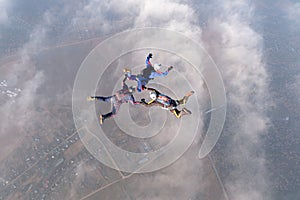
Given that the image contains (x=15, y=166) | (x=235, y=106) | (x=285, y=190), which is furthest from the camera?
(x=235, y=106)

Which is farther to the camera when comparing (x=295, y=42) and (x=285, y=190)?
(x=295, y=42)

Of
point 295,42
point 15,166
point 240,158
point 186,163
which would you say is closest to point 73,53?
point 15,166

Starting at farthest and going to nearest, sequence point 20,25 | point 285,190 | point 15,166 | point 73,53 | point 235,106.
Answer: point 20,25 → point 73,53 → point 235,106 → point 285,190 → point 15,166

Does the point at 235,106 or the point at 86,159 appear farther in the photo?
the point at 235,106

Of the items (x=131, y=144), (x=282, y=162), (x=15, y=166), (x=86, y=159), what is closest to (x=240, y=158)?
(x=282, y=162)

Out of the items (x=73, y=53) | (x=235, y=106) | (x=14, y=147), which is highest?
(x=73, y=53)

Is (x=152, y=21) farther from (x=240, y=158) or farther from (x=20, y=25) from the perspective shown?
(x=240, y=158)

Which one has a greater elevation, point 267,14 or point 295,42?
point 267,14

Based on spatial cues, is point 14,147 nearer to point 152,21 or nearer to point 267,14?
point 152,21

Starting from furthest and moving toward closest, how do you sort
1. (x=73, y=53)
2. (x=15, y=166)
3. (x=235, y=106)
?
(x=73, y=53) → (x=235, y=106) → (x=15, y=166)
